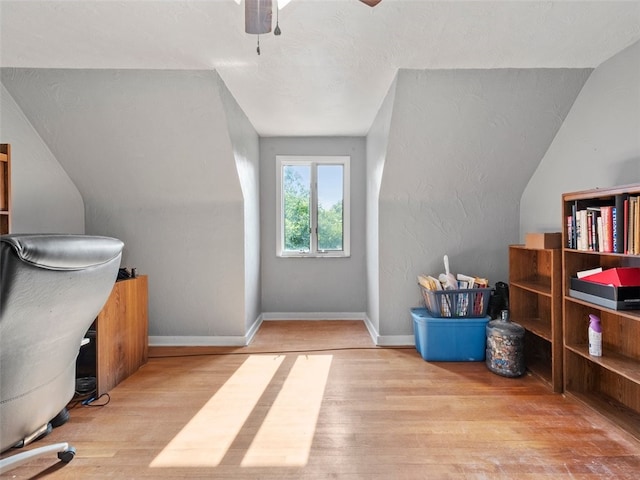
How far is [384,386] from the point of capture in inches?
91.4

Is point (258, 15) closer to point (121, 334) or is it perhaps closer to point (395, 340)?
point (121, 334)

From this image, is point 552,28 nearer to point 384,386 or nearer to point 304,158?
point 384,386

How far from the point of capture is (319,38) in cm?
201

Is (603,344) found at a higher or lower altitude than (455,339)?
higher

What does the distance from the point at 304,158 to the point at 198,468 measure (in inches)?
133

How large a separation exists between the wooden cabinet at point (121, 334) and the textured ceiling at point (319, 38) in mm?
1624

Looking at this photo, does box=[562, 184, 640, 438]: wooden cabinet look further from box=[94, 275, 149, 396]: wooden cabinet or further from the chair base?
box=[94, 275, 149, 396]: wooden cabinet

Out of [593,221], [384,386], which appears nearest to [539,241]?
[593,221]

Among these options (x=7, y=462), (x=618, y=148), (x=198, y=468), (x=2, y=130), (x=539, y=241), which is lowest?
A: (x=198, y=468)

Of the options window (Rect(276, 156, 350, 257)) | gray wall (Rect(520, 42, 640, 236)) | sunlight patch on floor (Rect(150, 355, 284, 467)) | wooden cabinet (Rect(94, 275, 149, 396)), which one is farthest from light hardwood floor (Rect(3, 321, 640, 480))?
window (Rect(276, 156, 350, 257))

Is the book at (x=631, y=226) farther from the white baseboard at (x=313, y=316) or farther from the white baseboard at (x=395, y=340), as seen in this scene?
the white baseboard at (x=313, y=316)

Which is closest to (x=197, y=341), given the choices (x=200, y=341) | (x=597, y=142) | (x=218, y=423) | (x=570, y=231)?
(x=200, y=341)

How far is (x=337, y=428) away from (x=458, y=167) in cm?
231

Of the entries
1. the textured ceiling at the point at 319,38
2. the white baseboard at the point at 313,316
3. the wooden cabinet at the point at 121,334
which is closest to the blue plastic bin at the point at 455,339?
the white baseboard at the point at 313,316
